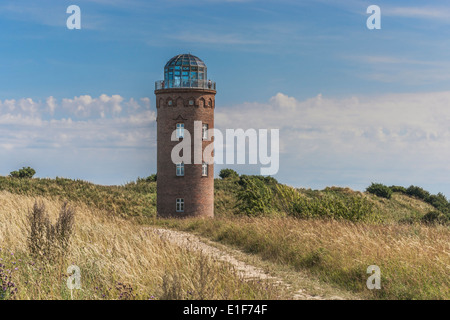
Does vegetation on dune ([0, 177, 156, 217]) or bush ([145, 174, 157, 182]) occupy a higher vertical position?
bush ([145, 174, 157, 182])

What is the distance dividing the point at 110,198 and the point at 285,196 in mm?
22553

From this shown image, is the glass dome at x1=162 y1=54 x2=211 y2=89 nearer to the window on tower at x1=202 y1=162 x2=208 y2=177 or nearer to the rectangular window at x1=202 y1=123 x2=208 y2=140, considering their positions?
the rectangular window at x1=202 y1=123 x2=208 y2=140

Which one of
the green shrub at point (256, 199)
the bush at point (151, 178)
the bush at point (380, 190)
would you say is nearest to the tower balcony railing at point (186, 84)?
the green shrub at point (256, 199)

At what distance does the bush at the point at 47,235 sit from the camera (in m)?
10.9

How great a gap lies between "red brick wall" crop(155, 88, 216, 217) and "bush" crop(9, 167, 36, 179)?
26.4 meters

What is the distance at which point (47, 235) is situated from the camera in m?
11.3

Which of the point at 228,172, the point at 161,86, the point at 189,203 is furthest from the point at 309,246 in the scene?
the point at 228,172

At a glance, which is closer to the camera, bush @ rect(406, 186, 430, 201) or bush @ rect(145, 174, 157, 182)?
bush @ rect(145, 174, 157, 182)

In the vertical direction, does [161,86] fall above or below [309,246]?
above

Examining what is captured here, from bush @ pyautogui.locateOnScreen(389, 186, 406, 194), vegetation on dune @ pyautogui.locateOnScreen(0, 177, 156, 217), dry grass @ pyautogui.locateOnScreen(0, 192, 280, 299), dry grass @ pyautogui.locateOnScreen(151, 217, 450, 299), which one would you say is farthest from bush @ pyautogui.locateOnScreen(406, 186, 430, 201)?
dry grass @ pyautogui.locateOnScreen(0, 192, 280, 299)

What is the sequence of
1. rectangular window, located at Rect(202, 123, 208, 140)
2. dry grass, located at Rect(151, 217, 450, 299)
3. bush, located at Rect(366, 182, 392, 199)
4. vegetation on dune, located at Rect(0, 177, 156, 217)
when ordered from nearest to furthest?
dry grass, located at Rect(151, 217, 450, 299) < rectangular window, located at Rect(202, 123, 208, 140) < vegetation on dune, located at Rect(0, 177, 156, 217) < bush, located at Rect(366, 182, 392, 199)

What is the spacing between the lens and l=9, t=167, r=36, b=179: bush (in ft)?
169

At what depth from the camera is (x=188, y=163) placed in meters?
32.0

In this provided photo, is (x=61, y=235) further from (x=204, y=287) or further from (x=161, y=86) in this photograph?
(x=161, y=86)
